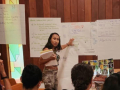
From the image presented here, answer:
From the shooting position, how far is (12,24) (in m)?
2.33

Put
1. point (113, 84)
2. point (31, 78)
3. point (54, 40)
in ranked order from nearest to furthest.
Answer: point (113, 84)
point (31, 78)
point (54, 40)

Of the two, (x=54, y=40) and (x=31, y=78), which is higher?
(x=54, y=40)

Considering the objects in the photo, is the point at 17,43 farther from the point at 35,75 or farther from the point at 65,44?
the point at 35,75

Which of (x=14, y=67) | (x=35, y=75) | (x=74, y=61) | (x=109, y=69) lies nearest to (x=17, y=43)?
(x=14, y=67)

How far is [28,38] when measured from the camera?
92.6 inches

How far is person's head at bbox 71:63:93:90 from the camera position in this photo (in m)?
1.06

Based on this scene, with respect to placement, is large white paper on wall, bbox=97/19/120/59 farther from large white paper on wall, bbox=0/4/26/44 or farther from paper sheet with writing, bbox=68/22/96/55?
large white paper on wall, bbox=0/4/26/44

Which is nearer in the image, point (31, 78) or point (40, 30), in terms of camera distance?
point (31, 78)

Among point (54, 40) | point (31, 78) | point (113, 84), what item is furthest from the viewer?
point (54, 40)

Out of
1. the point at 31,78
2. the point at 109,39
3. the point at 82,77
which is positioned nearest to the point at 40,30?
the point at 109,39

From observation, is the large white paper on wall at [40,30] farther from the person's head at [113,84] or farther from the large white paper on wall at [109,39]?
the person's head at [113,84]

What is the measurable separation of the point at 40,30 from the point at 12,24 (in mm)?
473

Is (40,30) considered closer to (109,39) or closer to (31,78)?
(109,39)

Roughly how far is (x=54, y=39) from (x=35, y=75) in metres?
0.92
